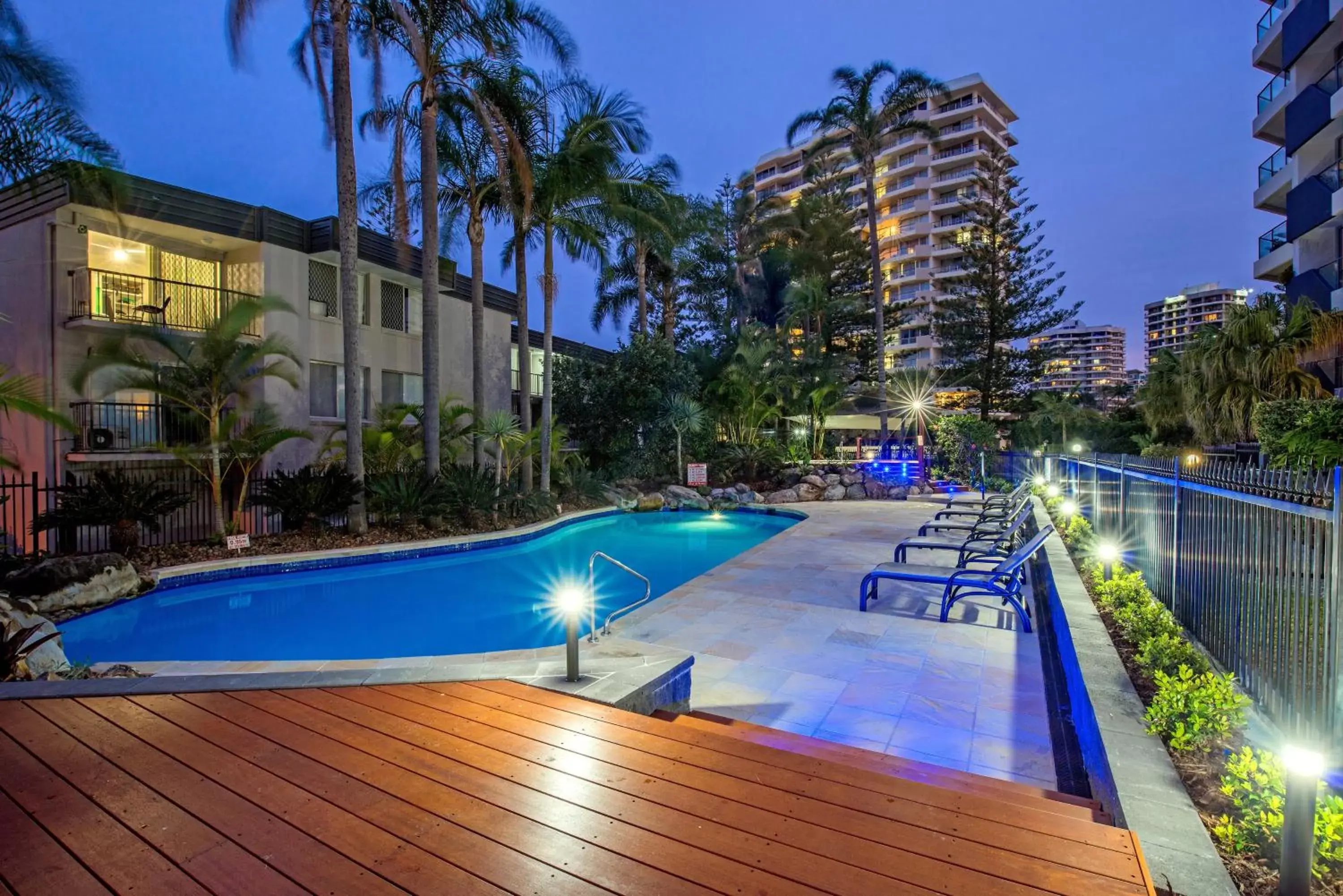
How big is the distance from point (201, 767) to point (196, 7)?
13138 cm

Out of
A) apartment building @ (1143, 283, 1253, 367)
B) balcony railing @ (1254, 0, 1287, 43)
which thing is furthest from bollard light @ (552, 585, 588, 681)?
apartment building @ (1143, 283, 1253, 367)

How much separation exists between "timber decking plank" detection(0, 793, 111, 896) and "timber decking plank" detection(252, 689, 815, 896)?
2.95ft

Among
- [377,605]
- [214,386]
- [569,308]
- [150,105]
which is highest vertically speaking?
[150,105]

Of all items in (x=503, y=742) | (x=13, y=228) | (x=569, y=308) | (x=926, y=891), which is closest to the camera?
(x=926, y=891)

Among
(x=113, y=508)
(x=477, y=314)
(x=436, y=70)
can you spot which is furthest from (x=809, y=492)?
(x=113, y=508)

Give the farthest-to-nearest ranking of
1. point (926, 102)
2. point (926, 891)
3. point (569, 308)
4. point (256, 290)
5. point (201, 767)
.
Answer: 1. point (569, 308)
2. point (926, 102)
3. point (256, 290)
4. point (201, 767)
5. point (926, 891)

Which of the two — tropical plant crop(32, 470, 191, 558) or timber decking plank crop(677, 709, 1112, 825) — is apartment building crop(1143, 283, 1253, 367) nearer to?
timber decking plank crop(677, 709, 1112, 825)

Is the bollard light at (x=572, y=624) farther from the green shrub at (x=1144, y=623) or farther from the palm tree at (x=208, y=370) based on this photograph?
the palm tree at (x=208, y=370)

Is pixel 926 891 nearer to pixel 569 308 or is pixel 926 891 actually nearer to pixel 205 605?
pixel 205 605

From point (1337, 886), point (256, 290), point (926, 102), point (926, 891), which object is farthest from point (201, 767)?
point (926, 102)

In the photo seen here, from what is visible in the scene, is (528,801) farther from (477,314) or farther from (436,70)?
(477,314)

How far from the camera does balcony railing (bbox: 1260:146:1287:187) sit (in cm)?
1994

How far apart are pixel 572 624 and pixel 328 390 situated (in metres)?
13.6

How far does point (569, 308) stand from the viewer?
371 feet
